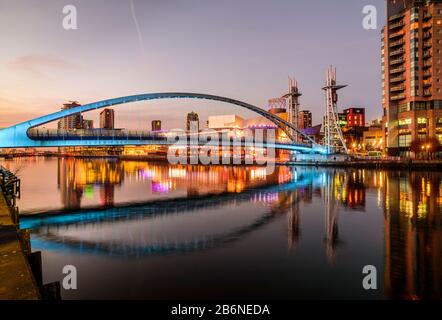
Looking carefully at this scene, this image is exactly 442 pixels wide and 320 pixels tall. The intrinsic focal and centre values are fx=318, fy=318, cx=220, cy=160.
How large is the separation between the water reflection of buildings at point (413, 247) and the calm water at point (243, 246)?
0.04m

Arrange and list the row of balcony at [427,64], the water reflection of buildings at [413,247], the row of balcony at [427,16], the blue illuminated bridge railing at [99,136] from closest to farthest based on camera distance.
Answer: the water reflection of buildings at [413,247] → the blue illuminated bridge railing at [99,136] → the row of balcony at [427,16] → the row of balcony at [427,64]

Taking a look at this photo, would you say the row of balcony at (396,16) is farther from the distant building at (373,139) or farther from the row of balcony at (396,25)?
the distant building at (373,139)

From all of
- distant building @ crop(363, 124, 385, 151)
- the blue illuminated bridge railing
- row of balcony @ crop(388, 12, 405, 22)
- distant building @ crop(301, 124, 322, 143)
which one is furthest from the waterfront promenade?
→ distant building @ crop(301, 124, 322, 143)

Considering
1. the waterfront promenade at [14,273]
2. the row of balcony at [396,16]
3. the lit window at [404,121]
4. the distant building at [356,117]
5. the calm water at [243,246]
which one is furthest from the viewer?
the distant building at [356,117]

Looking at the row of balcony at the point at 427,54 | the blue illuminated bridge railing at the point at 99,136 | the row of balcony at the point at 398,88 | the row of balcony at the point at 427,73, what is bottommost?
the blue illuminated bridge railing at the point at 99,136

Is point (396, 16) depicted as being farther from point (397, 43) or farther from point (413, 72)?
point (413, 72)

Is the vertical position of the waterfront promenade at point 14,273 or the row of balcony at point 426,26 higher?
the row of balcony at point 426,26

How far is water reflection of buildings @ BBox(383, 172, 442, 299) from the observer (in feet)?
31.0

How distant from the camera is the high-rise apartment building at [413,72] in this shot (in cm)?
6794

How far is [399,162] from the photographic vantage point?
55.8 meters

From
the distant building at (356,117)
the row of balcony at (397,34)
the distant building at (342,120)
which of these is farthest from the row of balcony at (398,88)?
the distant building at (356,117)

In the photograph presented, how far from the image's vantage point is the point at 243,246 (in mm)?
14445
